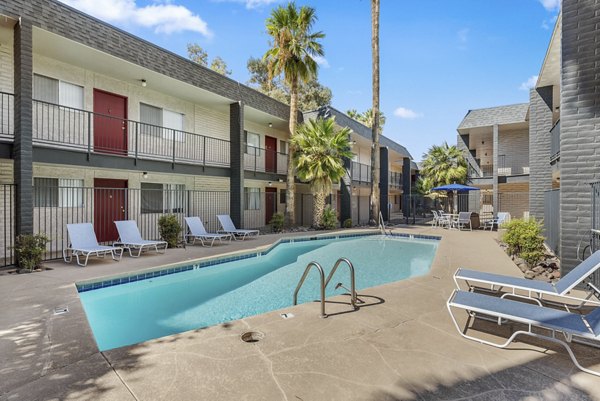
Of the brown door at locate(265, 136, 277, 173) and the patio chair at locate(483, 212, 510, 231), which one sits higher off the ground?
the brown door at locate(265, 136, 277, 173)

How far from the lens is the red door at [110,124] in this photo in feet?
37.9

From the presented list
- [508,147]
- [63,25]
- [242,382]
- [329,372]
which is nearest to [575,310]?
[329,372]

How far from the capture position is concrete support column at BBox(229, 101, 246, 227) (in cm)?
1486

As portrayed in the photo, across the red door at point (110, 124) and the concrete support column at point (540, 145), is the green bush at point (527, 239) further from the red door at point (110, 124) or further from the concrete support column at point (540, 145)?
the red door at point (110, 124)

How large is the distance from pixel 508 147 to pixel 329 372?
85.3ft

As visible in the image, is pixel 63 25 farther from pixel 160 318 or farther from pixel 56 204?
pixel 160 318

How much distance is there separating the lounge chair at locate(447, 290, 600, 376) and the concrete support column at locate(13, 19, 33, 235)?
30.8ft

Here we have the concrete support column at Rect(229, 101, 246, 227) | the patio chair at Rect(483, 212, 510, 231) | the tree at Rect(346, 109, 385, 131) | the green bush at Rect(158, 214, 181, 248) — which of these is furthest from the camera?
the tree at Rect(346, 109, 385, 131)

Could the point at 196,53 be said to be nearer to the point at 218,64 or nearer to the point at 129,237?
the point at 218,64

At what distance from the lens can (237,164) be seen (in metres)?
14.8

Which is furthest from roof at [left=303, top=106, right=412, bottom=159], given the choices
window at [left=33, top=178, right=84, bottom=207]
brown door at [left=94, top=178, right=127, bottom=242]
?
window at [left=33, top=178, right=84, bottom=207]

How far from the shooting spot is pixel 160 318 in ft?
18.0

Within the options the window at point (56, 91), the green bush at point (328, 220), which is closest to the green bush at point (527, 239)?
the green bush at point (328, 220)

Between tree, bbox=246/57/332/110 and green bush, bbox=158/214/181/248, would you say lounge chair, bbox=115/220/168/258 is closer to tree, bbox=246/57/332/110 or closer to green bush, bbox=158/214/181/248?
green bush, bbox=158/214/181/248
